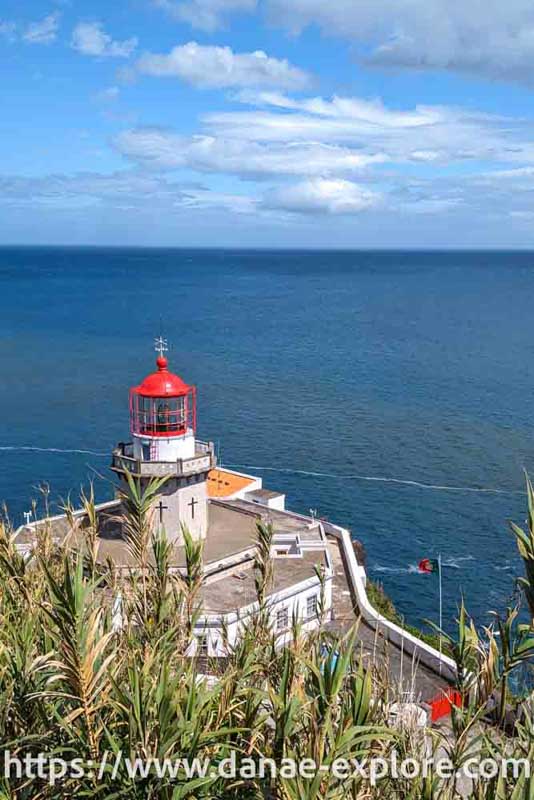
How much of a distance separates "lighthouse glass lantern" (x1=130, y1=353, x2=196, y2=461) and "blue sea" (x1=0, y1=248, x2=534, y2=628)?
8.40 ft

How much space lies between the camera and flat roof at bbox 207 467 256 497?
136 ft

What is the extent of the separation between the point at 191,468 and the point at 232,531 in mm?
4079

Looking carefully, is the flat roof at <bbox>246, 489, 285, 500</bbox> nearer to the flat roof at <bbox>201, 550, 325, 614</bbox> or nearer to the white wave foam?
the flat roof at <bbox>201, 550, 325, 614</bbox>

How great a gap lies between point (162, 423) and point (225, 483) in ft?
44.6

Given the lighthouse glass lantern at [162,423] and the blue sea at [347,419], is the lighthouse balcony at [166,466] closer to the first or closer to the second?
the lighthouse glass lantern at [162,423]

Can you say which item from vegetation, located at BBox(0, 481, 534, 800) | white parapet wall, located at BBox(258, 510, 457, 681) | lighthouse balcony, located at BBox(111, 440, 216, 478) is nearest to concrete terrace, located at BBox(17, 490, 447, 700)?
white parapet wall, located at BBox(258, 510, 457, 681)

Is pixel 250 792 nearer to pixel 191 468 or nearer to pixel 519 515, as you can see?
pixel 191 468

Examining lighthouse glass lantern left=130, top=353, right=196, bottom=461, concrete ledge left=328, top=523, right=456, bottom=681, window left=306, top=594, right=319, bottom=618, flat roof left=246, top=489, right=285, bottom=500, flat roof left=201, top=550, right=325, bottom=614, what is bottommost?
concrete ledge left=328, top=523, right=456, bottom=681

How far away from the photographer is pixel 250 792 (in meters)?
10.6

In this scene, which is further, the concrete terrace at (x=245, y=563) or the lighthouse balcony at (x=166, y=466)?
the lighthouse balcony at (x=166, y=466)

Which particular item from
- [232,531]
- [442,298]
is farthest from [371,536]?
[442,298]

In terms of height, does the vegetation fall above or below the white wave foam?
above

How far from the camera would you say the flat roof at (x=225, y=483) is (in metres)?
41.4

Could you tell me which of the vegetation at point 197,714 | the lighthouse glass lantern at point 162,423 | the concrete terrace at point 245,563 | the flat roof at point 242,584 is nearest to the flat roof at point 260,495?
the concrete terrace at point 245,563
